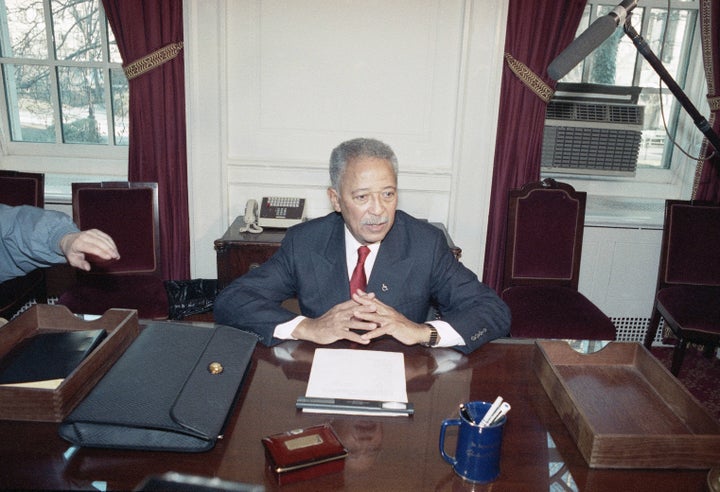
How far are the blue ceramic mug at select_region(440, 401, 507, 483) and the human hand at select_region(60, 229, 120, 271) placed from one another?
3.46 feet

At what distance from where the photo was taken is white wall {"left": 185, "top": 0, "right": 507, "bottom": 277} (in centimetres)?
330

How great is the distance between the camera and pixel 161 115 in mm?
3383

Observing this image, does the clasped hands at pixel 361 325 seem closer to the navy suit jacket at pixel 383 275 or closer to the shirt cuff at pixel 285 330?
the shirt cuff at pixel 285 330

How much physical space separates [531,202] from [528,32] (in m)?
1.07

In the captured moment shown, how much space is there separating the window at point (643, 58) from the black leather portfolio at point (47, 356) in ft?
11.3

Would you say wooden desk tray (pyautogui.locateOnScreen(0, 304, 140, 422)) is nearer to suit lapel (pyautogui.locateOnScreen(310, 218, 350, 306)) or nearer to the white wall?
suit lapel (pyautogui.locateOnScreen(310, 218, 350, 306))

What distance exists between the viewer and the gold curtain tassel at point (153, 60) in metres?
3.27

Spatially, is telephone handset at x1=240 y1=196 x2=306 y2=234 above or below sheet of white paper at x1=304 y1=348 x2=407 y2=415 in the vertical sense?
above

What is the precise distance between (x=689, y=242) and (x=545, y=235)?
34.0 inches

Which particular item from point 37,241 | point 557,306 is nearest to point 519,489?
point 37,241

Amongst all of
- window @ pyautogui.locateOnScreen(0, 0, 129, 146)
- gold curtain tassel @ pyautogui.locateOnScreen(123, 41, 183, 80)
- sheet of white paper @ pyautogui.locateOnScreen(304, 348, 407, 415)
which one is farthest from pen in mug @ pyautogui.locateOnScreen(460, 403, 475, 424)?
window @ pyautogui.locateOnScreen(0, 0, 129, 146)

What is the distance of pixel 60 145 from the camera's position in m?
3.86

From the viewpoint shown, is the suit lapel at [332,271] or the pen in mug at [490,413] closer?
the pen in mug at [490,413]

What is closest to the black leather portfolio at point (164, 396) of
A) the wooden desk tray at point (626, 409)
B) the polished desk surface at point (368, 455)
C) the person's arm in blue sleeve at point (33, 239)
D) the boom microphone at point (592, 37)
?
the polished desk surface at point (368, 455)
